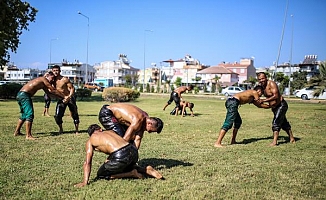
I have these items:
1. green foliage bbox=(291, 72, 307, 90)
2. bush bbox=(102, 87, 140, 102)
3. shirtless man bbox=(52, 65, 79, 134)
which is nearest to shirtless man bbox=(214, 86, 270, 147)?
shirtless man bbox=(52, 65, 79, 134)

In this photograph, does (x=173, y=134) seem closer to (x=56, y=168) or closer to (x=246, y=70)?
(x=56, y=168)

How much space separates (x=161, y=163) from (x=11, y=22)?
84.7 ft

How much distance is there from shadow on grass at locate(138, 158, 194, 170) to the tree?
2267cm

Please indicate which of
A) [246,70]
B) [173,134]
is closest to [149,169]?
[173,134]

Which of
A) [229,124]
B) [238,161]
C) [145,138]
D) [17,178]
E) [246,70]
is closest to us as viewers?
[17,178]

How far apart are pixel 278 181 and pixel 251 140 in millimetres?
4533

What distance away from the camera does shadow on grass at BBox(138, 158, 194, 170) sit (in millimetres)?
6109

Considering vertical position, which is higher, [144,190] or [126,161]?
[126,161]

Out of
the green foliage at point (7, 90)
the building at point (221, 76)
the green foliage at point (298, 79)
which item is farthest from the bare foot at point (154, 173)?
the building at point (221, 76)

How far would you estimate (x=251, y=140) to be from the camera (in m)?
9.75

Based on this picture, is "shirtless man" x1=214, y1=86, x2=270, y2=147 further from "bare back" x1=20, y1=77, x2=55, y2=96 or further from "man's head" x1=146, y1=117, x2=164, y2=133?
"bare back" x1=20, y1=77, x2=55, y2=96

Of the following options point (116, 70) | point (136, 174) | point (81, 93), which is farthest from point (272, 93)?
point (116, 70)

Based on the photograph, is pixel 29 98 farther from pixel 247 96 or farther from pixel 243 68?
pixel 243 68

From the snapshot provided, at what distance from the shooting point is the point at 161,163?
6332mm
